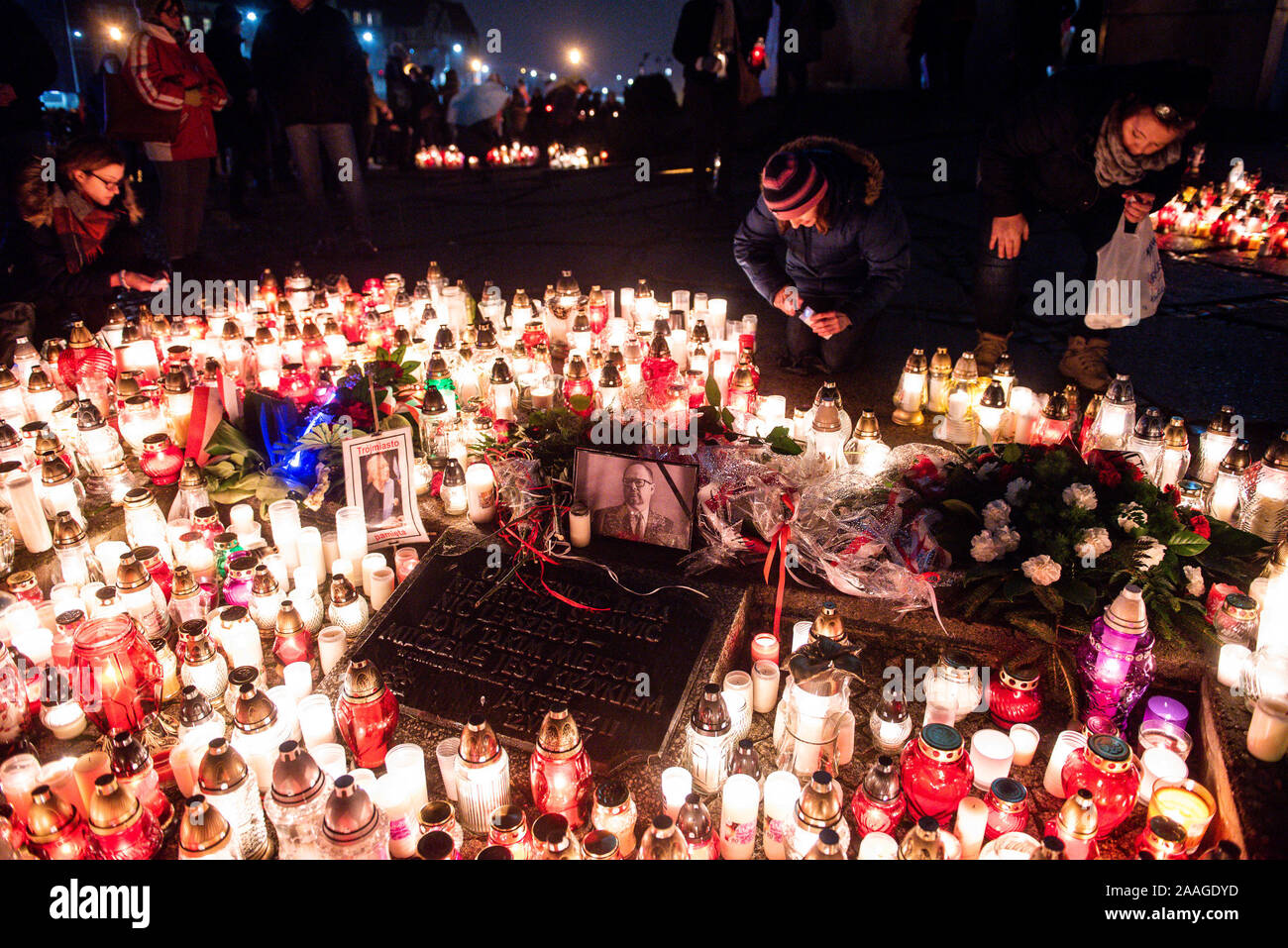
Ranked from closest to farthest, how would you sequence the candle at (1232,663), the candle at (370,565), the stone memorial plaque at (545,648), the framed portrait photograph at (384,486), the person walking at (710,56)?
the candle at (1232,663), the stone memorial plaque at (545,648), the candle at (370,565), the framed portrait photograph at (384,486), the person walking at (710,56)

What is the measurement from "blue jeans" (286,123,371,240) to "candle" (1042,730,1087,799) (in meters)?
6.98

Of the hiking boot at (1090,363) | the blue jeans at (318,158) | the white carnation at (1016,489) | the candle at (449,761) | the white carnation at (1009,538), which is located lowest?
the candle at (449,761)

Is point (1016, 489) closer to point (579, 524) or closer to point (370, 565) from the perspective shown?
point (579, 524)

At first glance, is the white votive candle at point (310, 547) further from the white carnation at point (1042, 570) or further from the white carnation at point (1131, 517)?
the white carnation at point (1131, 517)

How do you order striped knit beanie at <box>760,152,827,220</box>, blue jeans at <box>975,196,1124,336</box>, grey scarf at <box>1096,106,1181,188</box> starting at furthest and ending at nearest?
blue jeans at <box>975,196,1124,336</box> < striped knit beanie at <box>760,152,827,220</box> < grey scarf at <box>1096,106,1181,188</box>

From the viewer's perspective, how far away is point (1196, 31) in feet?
35.5

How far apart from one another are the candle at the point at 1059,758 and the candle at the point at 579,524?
1703 millimetres

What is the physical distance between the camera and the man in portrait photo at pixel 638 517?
3166 millimetres

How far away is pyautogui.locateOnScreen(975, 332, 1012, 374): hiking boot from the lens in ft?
16.3

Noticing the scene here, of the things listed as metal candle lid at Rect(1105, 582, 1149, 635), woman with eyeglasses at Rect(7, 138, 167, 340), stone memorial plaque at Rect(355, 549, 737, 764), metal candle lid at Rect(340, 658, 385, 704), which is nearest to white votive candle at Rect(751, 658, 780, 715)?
stone memorial plaque at Rect(355, 549, 737, 764)

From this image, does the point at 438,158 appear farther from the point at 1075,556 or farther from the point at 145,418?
the point at 1075,556

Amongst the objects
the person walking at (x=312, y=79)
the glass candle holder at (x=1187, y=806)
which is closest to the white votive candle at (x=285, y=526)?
the glass candle holder at (x=1187, y=806)

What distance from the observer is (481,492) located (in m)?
3.38

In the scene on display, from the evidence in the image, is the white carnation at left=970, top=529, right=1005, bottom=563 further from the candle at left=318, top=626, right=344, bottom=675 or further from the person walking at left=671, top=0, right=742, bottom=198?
the person walking at left=671, top=0, right=742, bottom=198
